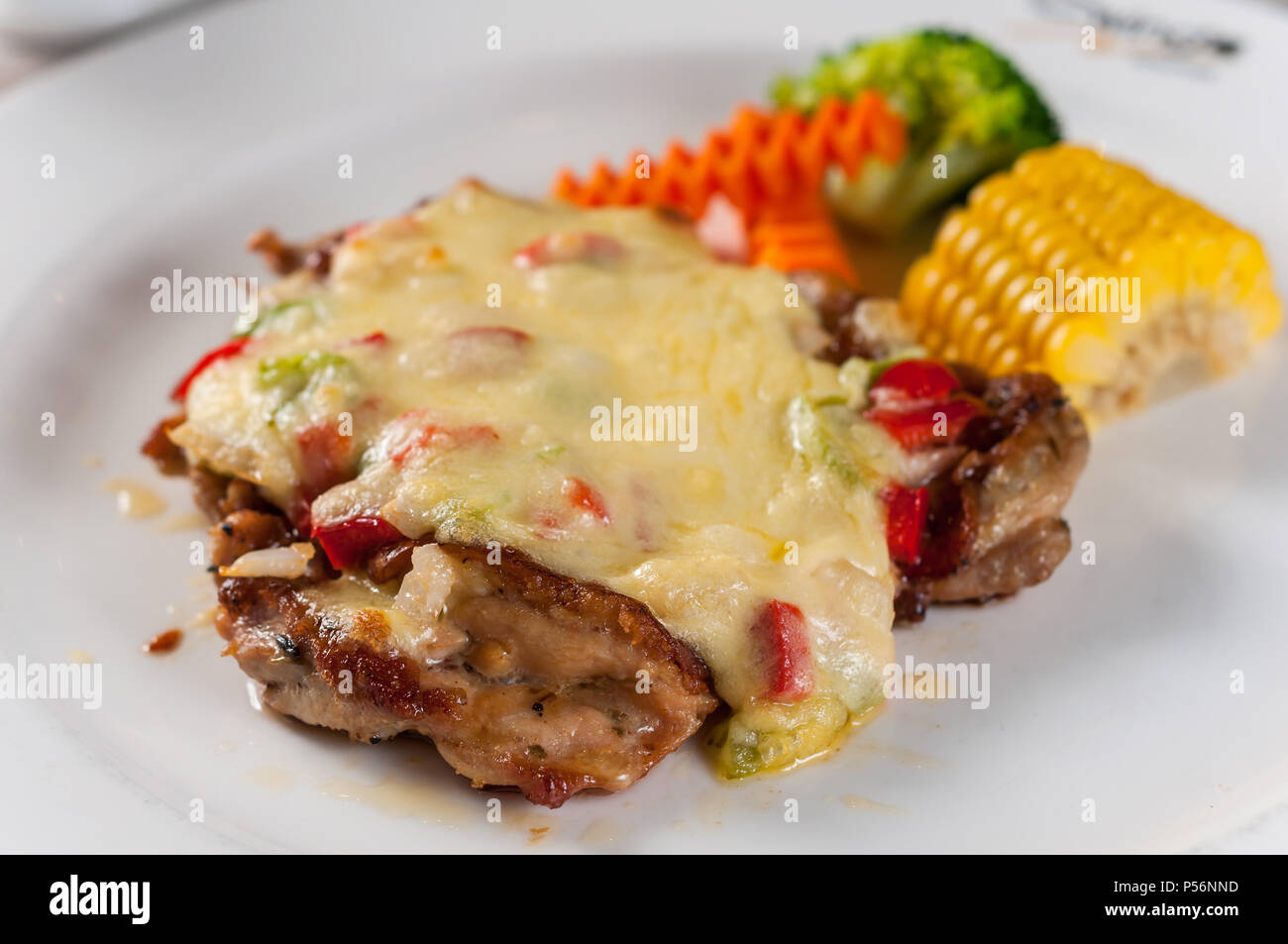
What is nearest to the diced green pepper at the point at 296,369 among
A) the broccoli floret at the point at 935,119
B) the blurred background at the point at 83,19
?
the broccoli floret at the point at 935,119

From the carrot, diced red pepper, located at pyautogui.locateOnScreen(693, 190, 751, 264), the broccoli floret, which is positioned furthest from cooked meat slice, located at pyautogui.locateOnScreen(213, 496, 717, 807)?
the broccoli floret

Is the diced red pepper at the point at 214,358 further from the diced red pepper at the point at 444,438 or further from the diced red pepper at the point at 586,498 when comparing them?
the diced red pepper at the point at 586,498

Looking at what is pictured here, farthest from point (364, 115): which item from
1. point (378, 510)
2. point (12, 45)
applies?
point (378, 510)

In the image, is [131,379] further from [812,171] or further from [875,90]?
[875,90]
